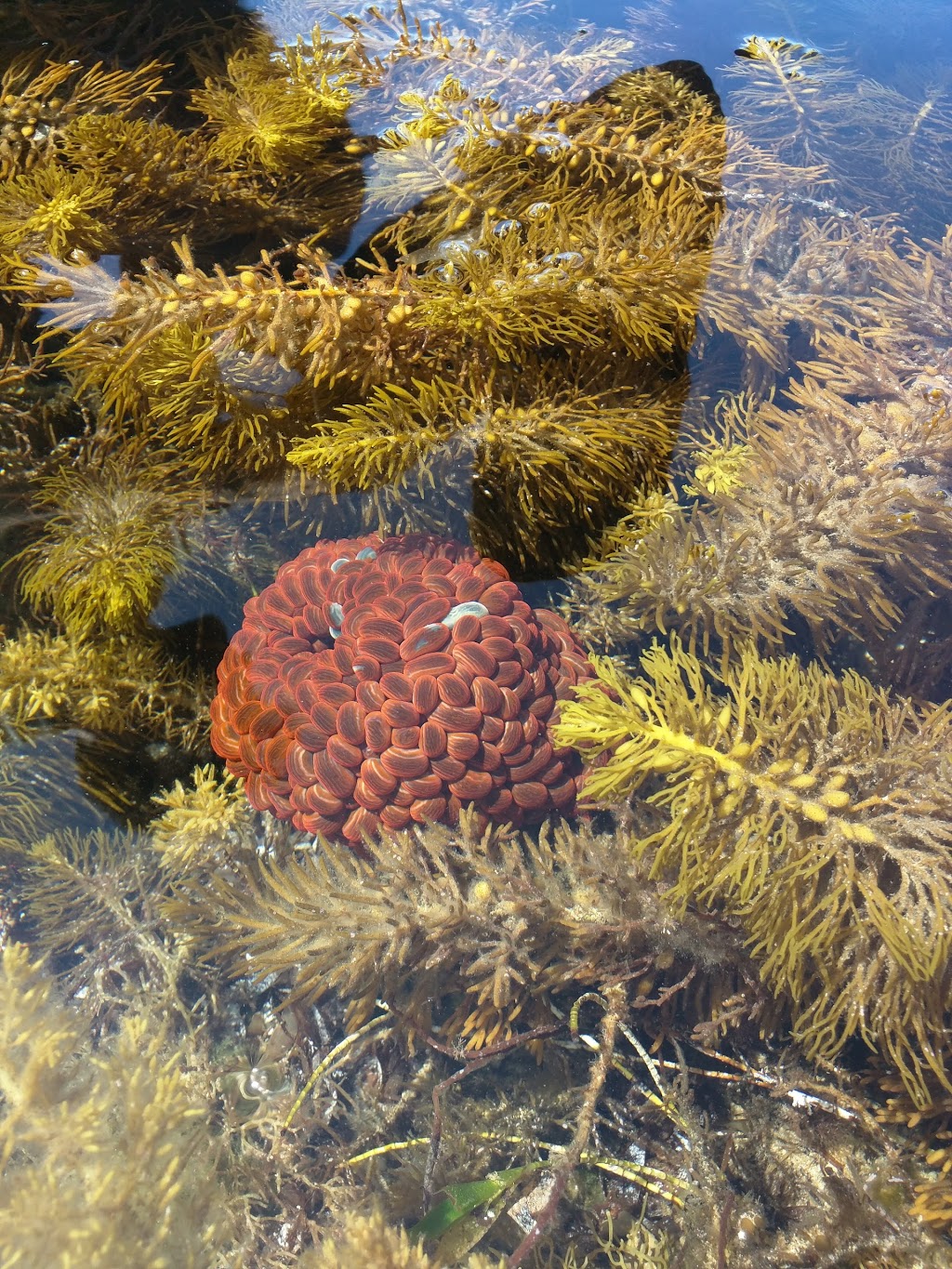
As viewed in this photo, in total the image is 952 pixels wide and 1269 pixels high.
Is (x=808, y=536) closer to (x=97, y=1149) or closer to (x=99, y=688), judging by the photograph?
(x=99, y=688)

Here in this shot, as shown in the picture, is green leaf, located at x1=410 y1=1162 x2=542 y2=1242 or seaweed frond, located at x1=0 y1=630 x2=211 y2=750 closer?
green leaf, located at x1=410 y1=1162 x2=542 y2=1242

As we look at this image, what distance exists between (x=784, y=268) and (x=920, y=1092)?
1712 millimetres

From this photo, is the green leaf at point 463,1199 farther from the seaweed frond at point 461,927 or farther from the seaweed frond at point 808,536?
the seaweed frond at point 808,536

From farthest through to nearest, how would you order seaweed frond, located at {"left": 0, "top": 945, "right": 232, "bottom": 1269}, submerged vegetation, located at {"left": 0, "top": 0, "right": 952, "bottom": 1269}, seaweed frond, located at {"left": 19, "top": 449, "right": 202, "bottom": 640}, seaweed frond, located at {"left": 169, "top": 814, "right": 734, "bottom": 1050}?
seaweed frond, located at {"left": 19, "top": 449, "right": 202, "bottom": 640}
seaweed frond, located at {"left": 169, "top": 814, "right": 734, "bottom": 1050}
submerged vegetation, located at {"left": 0, "top": 0, "right": 952, "bottom": 1269}
seaweed frond, located at {"left": 0, "top": 945, "right": 232, "bottom": 1269}

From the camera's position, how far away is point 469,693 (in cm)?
139

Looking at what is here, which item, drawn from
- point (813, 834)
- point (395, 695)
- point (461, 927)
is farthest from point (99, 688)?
point (813, 834)

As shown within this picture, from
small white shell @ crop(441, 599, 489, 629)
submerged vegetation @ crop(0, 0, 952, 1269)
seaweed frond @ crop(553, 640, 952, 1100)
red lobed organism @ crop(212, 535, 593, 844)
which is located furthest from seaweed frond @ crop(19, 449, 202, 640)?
seaweed frond @ crop(553, 640, 952, 1100)

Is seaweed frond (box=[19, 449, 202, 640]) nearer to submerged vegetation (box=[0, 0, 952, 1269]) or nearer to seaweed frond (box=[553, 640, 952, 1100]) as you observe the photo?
submerged vegetation (box=[0, 0, 952, 1269])

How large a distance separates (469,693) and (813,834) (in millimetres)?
652

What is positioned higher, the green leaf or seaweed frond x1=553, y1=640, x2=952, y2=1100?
seaweed frond x1=553, y1=640, x2=952, y2=1100

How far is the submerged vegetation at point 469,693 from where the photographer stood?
1.26 m

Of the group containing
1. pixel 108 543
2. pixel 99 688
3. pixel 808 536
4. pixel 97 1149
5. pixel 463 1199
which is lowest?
pixel 463 1199

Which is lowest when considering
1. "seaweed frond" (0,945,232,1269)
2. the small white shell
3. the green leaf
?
the green leaf

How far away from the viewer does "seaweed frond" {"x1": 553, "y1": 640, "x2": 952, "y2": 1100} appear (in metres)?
1.20
